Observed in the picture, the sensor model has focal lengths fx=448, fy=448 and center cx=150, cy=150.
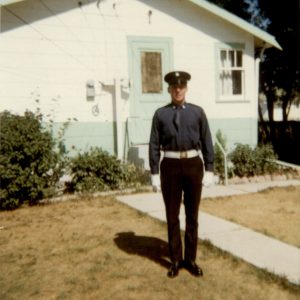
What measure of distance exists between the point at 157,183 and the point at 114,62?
7240 millimetres

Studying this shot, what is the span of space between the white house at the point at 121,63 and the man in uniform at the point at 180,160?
250 inches

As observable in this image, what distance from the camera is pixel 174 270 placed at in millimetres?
5059

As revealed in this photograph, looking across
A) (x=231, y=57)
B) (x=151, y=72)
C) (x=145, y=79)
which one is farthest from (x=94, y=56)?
(x=231, y=57)

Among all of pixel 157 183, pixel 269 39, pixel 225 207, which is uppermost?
pixel 269 39

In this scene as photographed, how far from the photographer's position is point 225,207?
8523 mm

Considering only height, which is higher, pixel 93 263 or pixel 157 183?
pixel 157 183

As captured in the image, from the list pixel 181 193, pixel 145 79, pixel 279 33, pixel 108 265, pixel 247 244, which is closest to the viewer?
pixel 181 193

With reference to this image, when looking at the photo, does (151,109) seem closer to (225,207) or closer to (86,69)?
(86,69)

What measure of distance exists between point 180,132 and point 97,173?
5.39 meters

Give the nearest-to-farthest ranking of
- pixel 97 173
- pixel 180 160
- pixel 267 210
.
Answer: pixel 180 160
pixel 267 210
pixel 97 173

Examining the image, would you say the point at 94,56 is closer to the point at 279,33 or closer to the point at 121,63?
the point at 121,63

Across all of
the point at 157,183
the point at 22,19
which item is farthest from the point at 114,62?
the point at 157,183

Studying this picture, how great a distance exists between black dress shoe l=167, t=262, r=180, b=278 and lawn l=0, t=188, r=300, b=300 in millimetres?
61

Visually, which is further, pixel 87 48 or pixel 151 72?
pixel 151 72
